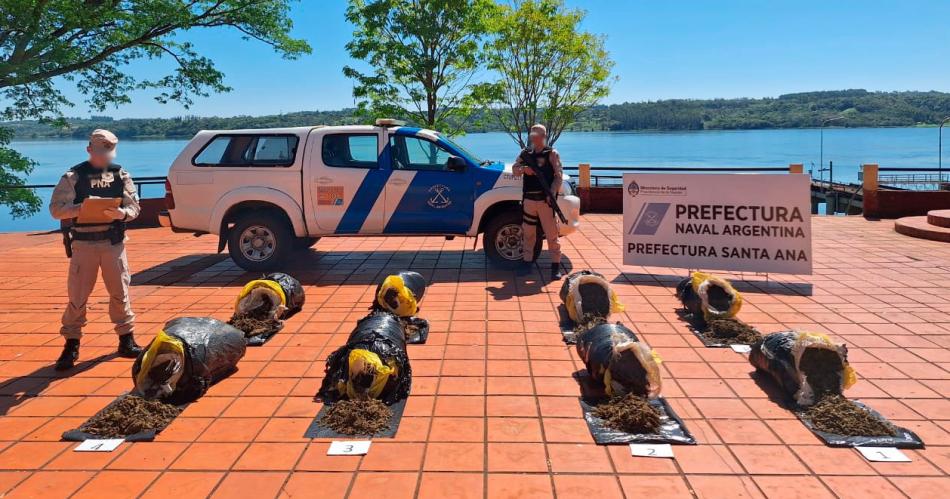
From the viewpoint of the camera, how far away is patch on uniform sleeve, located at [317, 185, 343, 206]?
29.4 ft

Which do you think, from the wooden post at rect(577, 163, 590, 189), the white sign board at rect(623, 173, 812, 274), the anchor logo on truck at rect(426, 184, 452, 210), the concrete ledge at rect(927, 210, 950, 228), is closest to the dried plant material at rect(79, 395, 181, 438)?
the anchor logo on truck at rect(426, 184, 452, 210)

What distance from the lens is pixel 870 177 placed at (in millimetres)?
14516

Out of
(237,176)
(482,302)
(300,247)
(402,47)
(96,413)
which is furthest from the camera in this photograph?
(402,47)

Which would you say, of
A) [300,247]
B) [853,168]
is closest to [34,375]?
[300,247]

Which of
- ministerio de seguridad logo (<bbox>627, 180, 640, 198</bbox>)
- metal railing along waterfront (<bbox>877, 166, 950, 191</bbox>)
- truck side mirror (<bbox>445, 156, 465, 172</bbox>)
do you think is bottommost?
metal railing along waterfront (<bbox>877, 166, 950, 191</bbox>)

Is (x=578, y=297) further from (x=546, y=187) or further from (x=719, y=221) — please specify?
(x=719, y=221)

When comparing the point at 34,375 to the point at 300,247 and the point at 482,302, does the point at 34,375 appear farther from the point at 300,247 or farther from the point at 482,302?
the point at 300,247

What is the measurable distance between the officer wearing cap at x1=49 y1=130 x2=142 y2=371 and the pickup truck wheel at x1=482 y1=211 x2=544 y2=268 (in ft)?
15.3

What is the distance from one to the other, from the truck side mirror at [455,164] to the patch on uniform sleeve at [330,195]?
1.49 m

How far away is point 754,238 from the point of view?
27.5 ft

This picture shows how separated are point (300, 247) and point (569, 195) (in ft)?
14.0

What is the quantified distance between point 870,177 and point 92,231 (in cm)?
1493

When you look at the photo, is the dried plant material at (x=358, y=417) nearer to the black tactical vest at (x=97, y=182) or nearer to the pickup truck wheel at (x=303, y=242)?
the black tactical vest at (x=97, y=182)

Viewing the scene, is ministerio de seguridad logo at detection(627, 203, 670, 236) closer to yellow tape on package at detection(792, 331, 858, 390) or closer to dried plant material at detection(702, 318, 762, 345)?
dried plant material at detection(702, 318, 762, 345)
